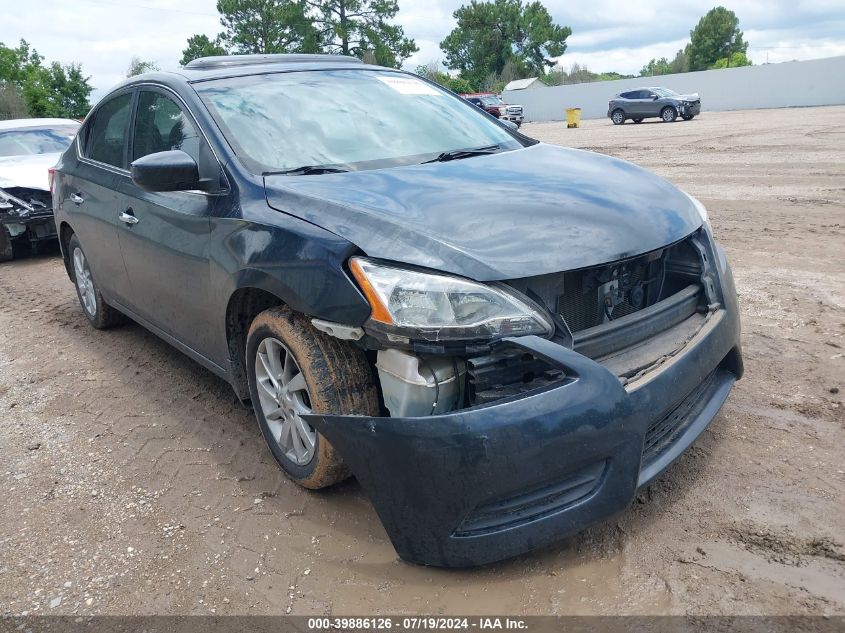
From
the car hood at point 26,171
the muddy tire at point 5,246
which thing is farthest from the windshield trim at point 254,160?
the muddy tire at point 5,246

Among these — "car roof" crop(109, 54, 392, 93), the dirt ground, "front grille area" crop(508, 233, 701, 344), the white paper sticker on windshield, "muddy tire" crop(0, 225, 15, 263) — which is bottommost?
the dirt ground

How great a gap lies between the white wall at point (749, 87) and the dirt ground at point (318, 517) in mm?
38860

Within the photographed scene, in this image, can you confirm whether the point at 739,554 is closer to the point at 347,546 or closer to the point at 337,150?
the point at 347,546

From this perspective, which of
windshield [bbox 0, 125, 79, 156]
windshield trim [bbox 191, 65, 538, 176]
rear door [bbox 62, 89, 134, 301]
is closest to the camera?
windshield trim [bbox 191, 65, 538, 176]

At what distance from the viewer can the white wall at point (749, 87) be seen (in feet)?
122

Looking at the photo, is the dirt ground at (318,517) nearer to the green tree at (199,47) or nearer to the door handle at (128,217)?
the door handle at (128,217)

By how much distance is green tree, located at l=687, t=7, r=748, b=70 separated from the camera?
233 feet

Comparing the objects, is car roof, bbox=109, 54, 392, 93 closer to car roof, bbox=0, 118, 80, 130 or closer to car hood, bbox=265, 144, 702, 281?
car hood, bbox=265, 144, 702, 281

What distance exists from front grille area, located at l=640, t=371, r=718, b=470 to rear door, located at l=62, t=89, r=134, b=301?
3.11 m

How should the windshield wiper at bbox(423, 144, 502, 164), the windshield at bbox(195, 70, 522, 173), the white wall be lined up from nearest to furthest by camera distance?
the windshield at bbox(195, 70, 522, 173) → the windshield wiper at bbox(423, 144, 502, 164) → the white wall

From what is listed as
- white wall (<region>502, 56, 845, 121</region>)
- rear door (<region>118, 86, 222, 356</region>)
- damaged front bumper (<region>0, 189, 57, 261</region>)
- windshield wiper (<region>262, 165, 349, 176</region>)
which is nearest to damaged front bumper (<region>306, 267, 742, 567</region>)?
windshield wiper (<region>262, 165, 349, 176</region>)

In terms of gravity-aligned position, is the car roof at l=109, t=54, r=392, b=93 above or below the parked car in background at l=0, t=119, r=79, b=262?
above

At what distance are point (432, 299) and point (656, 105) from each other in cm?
3144

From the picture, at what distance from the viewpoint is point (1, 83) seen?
44781 mm
